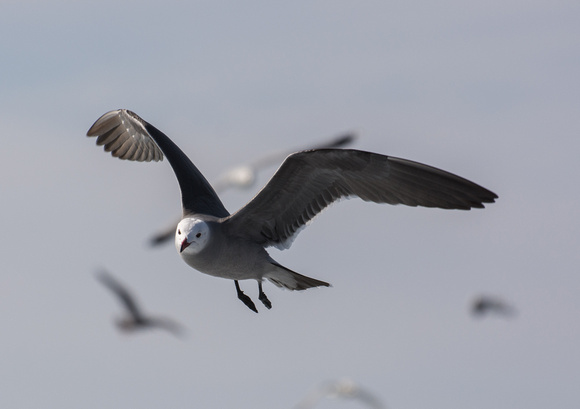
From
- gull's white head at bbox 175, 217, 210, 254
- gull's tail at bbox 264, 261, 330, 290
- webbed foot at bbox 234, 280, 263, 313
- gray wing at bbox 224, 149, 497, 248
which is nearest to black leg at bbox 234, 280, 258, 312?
webbed foot at bbox 234, 280, 263, 313

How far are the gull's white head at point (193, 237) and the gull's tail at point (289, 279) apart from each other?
117 centimetres

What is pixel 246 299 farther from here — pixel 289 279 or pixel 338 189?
pixel 338 189

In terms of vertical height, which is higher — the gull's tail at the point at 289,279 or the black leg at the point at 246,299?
the gull's tail at the point at 289,279

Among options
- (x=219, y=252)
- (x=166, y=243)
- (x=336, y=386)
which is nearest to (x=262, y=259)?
(x=219, y=252)

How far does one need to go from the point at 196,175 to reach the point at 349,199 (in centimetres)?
282

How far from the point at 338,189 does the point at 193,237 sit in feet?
6.81

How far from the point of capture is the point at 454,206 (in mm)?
15266

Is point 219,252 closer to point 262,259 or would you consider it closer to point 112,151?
point 262,259

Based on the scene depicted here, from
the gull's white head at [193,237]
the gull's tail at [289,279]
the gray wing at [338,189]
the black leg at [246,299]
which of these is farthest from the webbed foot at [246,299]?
the gull's white head at [193,237]

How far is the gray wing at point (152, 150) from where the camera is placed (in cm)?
1762

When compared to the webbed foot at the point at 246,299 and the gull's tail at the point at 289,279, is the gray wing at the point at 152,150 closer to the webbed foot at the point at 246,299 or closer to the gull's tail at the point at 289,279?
the webbed foot at the point at 246,299

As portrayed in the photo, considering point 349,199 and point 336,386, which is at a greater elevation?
point 336,386

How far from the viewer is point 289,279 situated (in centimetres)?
1697

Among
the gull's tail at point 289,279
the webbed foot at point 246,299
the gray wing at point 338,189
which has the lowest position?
the webbed foot at point 246,299
